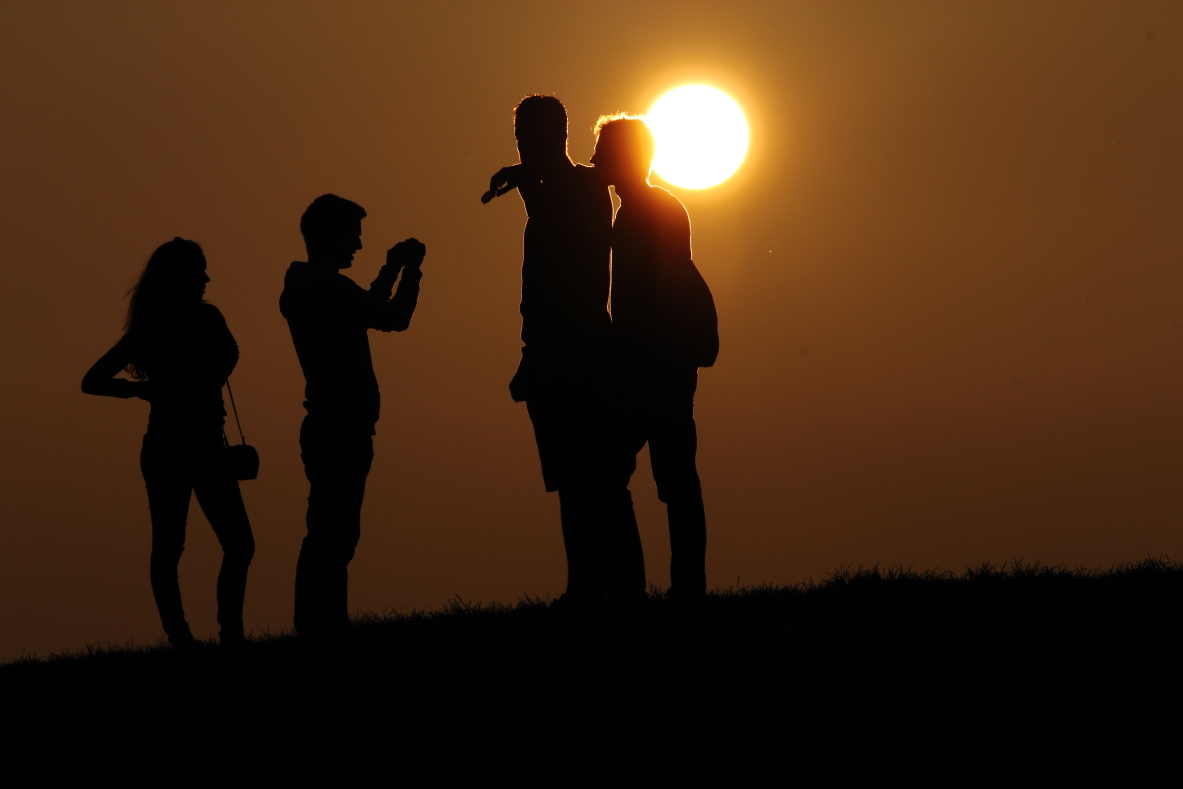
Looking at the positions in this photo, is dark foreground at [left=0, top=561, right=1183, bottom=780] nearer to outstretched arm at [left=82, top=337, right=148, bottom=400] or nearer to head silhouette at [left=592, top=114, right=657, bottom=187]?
outstretched arm at [left=82, top=337, right=148, bottom=400]

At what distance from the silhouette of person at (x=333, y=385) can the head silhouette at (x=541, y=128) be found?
36.6 inches

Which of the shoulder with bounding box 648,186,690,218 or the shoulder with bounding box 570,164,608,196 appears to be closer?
the shoulder with bounding box 570,164,608,196

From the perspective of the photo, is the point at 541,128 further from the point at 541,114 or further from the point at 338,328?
the point at 338,328

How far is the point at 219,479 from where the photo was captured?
692 centimetres

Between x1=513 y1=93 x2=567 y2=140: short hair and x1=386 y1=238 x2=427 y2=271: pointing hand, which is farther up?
x1=513 y1=93 x2=567 y2=140: short hair

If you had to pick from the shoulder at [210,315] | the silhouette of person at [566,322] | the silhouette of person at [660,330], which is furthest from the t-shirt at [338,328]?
the silhouette of person at [660,330]

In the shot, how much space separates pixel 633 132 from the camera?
23.1 ft

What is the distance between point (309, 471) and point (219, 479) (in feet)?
2.19

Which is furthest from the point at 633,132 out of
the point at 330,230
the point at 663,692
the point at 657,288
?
the point at 663,692

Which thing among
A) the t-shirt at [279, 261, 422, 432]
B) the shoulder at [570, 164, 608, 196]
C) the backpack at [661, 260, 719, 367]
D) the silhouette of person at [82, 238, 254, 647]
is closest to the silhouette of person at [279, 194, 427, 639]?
the t-shirt at [279, 261, 422, 432]

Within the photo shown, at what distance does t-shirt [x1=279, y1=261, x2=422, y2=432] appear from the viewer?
21.3 feet

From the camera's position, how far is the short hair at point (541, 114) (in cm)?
610

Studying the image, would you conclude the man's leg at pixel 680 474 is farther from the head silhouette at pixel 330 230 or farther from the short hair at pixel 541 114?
the head silhouette at pixel 330 230

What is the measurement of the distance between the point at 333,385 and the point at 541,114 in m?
1.77
